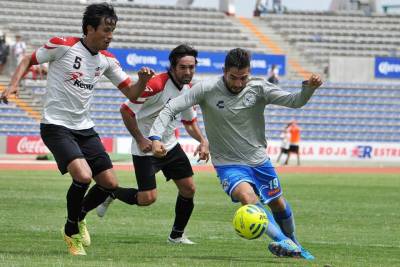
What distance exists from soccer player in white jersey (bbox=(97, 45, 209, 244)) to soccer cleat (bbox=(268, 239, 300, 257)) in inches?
99.8

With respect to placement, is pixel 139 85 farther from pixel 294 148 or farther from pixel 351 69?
pixel 351 69

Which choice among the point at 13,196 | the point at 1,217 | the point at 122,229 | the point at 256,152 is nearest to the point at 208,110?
the point at 256,152

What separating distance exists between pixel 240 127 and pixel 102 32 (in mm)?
1742

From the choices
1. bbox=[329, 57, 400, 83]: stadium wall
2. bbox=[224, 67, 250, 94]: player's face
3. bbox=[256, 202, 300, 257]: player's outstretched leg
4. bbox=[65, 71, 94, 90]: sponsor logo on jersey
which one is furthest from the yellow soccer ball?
bbox=[329, 57, 400, 83]: stadium wall

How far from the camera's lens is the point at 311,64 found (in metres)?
50.3

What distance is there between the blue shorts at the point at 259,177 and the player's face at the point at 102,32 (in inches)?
70.1

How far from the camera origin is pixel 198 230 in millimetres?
14297

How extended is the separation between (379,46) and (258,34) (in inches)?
262

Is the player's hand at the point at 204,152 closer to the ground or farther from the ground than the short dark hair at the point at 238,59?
closer to the ground

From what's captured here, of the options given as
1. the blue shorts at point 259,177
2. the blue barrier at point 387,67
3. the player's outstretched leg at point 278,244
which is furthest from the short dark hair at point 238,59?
the blue barrier at point 387,67

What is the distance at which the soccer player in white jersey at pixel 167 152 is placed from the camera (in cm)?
1235

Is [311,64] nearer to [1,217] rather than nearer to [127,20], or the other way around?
[127,20]

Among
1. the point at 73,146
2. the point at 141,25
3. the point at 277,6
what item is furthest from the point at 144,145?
the point at 277,6

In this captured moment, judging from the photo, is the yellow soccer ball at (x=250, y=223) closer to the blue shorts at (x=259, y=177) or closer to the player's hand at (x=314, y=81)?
the blue shorts at (x=259, y=177)
